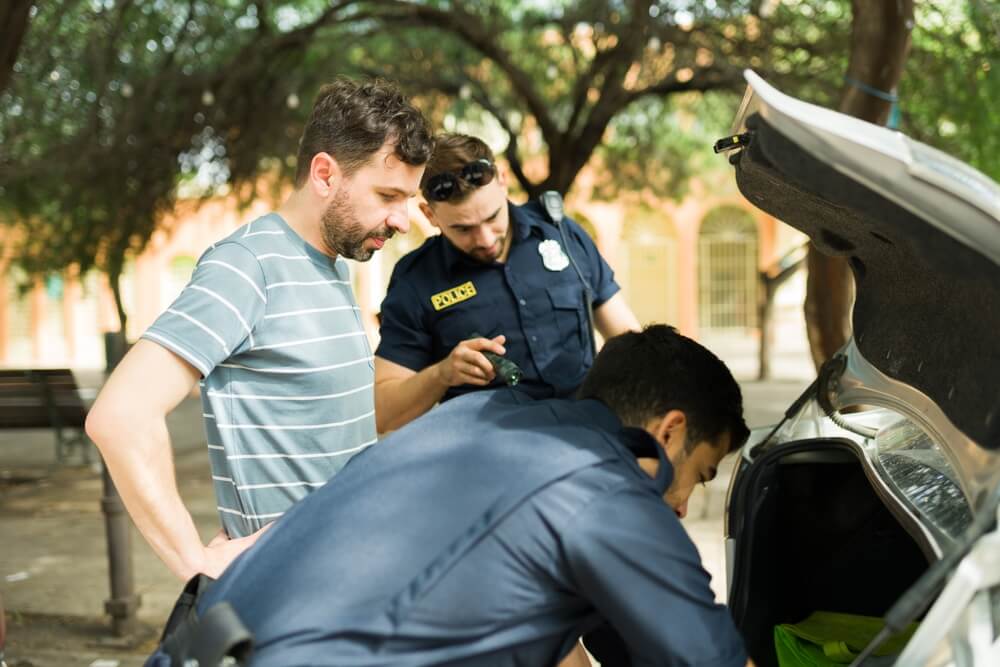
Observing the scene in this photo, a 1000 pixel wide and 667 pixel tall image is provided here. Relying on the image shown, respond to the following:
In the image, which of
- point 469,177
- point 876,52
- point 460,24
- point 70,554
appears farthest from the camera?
point 460,24

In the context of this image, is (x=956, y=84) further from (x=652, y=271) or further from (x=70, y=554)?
(x=652, y=271)

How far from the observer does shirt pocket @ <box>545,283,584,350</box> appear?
132 inches

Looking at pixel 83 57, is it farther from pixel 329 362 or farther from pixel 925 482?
pixel 925 482

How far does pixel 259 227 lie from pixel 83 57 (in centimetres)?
840

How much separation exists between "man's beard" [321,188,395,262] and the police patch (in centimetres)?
92

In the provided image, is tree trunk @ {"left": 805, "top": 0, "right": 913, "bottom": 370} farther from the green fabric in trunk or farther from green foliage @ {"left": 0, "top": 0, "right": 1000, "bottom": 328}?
the green fabric in trunk

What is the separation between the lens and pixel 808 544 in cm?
266

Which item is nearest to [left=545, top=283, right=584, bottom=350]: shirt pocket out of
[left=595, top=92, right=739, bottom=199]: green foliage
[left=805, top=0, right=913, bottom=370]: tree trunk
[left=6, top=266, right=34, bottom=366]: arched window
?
[left=805, top=0, right=913, bottom=370]: tree trunk

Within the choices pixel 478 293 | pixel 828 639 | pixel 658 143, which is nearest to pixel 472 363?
pixel 478 293

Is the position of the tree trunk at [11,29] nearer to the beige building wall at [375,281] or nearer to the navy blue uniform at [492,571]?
the navy blue uniform at [492,571]

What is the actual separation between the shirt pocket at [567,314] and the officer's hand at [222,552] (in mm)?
1332

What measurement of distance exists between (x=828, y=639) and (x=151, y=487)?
147cm

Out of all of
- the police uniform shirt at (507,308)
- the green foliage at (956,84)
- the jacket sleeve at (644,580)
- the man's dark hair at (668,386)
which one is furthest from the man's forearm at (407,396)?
the green foliage at (956,84)

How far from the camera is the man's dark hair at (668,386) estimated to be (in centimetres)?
188
